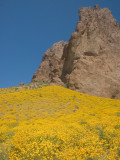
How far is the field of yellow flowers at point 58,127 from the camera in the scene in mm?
6316

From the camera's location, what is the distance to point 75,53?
3231 centimetres

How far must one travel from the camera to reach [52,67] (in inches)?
1550

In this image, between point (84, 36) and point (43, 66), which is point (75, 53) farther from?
point (43, 66)

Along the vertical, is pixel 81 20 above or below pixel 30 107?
above

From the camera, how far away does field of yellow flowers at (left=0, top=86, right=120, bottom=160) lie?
6316mm

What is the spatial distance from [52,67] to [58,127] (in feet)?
98.2

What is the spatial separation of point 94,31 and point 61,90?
1611cm

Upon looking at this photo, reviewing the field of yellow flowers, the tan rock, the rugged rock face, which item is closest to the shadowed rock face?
the tan rock

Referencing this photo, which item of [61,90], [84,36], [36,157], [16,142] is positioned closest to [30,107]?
[61,90]

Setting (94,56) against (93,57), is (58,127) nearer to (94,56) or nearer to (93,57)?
(93,57)

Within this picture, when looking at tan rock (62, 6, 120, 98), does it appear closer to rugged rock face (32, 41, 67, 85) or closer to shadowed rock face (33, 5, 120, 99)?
shadowed rock face (33, 5, 120, 99)

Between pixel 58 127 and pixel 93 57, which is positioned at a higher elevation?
pixel 93 57

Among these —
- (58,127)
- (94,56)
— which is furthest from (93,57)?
(58,127)

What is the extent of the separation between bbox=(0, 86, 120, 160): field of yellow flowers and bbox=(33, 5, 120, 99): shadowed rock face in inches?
162
